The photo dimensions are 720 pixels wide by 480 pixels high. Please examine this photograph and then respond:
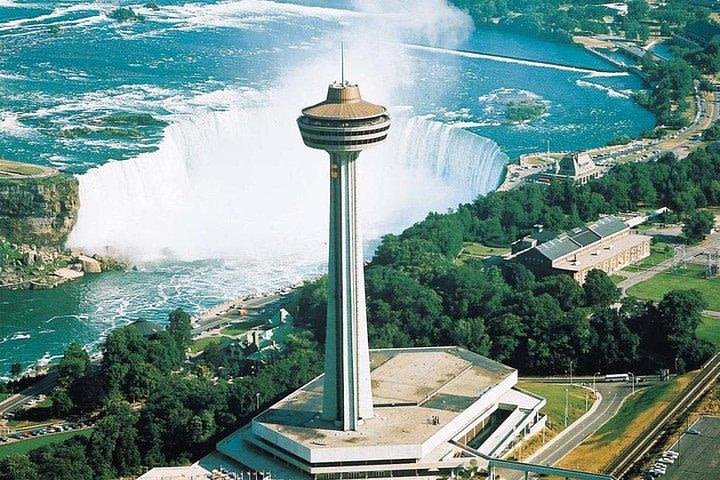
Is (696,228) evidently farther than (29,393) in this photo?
Yes

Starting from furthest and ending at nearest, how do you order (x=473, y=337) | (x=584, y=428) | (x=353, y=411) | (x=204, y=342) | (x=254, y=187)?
(x=254, y=187), (x=204, y=342), (x=473, y=337), (x=584, y=428), (x=353, y=411)

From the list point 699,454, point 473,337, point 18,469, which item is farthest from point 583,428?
point 18,469

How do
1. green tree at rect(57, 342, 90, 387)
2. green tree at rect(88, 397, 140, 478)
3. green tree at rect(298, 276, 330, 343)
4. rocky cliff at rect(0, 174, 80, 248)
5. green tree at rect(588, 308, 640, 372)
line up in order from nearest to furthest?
green tree at rect(88, 397, 140, 478) → green tree at rect(57, 342, 90, 387) → green tree at rect(588, 308, 640, 372) → green tree at rect(298, 276, 330, 343) → rocky cliff at rect(0, 174, 80, 248)

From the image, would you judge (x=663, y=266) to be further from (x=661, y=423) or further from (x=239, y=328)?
(x=661, y=423)

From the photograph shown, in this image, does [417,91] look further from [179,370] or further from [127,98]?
[179,370]

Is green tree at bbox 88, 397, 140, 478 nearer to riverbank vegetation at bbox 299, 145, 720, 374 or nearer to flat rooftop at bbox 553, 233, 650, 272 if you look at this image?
riverbank vegetation at bbox 299, 145, 720, 374

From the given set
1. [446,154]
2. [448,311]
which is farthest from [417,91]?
[448,311]

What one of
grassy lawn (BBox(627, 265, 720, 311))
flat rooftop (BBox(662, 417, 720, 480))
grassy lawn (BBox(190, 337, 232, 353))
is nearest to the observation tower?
flat rooftop (BBox(662, 417, 720, 480))

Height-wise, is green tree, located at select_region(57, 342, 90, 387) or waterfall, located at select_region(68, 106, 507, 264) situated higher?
waterfall, located at select_region(68, 106, 507, 264)
